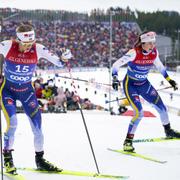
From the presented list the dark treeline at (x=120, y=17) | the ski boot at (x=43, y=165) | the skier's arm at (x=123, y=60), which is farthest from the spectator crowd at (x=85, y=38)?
the ski boot at (x=43, y=165)

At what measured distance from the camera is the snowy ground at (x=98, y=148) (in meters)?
5.37

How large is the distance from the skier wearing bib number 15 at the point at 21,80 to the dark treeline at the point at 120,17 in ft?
181

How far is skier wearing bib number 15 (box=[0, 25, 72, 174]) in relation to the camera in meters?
4.90

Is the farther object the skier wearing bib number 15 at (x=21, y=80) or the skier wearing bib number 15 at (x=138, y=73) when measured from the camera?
the skier wearing bib number 15 at (x=138, y=73)

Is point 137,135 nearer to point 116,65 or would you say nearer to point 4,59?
point 116,65

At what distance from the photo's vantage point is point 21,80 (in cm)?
505

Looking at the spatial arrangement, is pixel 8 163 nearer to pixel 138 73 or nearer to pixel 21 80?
pixel 21 80

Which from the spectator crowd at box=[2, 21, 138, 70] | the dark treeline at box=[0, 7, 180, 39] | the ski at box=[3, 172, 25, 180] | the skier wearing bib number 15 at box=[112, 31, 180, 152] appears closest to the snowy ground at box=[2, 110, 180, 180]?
the ski at box=[3, 172, 25, 180]

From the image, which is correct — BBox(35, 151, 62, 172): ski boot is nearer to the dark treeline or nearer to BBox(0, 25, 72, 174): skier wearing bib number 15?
BBox(0, 25, 72, 174): skier wearing bib number 15

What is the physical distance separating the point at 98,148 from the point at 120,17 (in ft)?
207

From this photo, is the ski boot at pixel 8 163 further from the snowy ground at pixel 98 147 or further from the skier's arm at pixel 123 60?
the skier's arm at pixel 123 60

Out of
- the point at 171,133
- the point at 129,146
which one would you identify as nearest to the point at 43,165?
the point at 129,146

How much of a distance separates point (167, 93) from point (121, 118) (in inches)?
655

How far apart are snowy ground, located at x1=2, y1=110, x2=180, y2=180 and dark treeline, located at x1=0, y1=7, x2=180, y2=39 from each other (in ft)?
168
